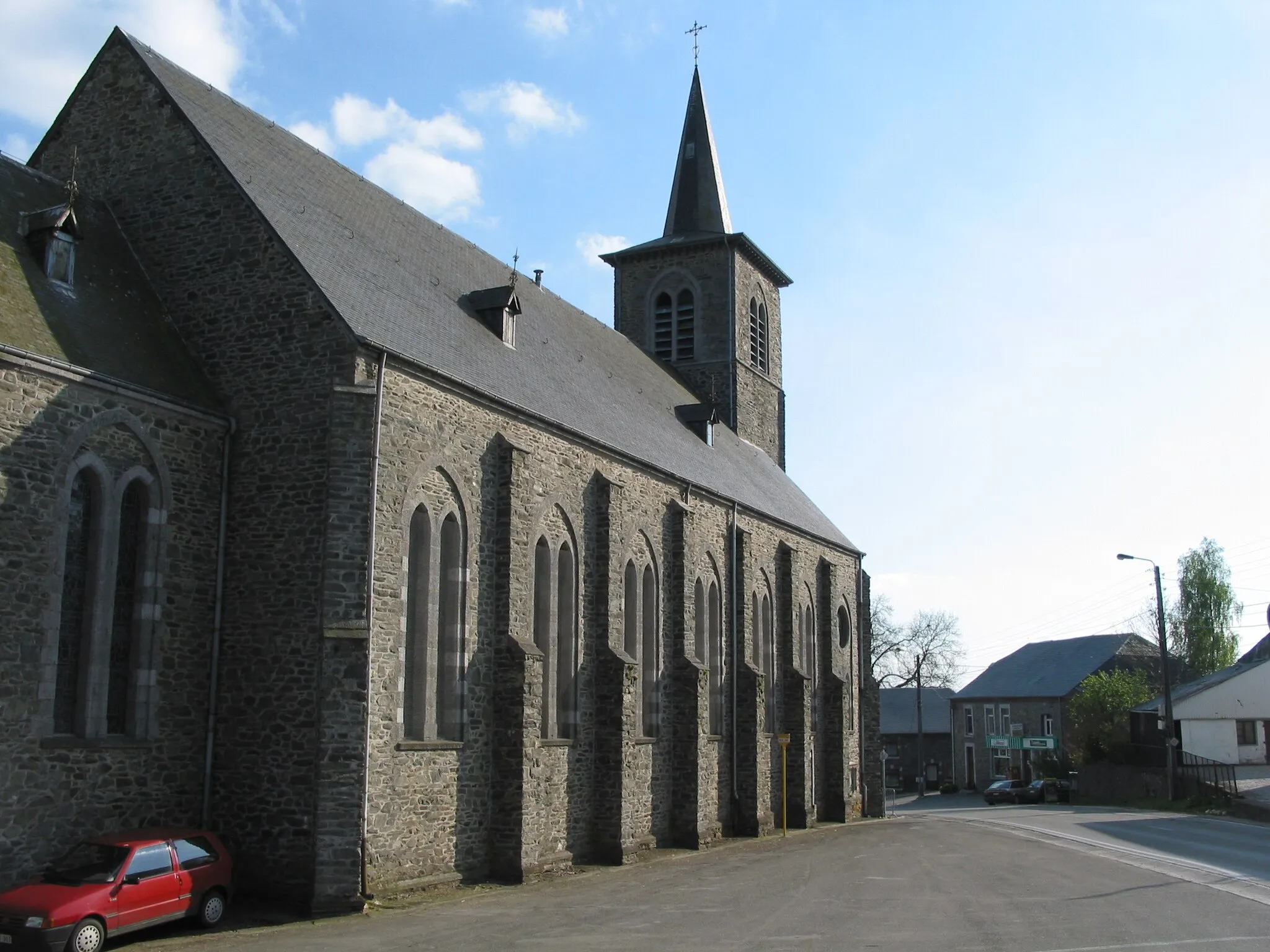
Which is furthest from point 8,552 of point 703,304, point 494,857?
point 703,304

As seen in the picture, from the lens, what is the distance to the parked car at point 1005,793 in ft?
180

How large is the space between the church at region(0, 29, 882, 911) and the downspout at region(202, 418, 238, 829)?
41mm

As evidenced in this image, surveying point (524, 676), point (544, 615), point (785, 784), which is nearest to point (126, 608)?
point (524, 676)

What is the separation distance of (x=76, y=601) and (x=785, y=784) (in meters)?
18.7

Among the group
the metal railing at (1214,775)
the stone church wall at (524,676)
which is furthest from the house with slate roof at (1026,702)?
the stone church wall at (524,676)

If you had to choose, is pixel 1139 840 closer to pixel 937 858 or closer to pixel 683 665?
pixel 937 858

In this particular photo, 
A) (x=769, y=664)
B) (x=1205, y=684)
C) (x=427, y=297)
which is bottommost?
(x=1205, y=684)

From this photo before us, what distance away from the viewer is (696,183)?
43625 mm

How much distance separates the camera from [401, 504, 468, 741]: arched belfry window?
61.5 feet

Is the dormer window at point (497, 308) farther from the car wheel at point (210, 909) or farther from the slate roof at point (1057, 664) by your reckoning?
the slate roof at point (1057, 664)

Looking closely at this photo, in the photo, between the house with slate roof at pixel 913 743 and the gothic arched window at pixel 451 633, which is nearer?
the gothic arched window at pixel 451 633

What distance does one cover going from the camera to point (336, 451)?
57.4 ft

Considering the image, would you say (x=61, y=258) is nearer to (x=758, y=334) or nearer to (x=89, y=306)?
(x=89, y=306)

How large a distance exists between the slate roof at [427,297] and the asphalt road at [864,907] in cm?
832
